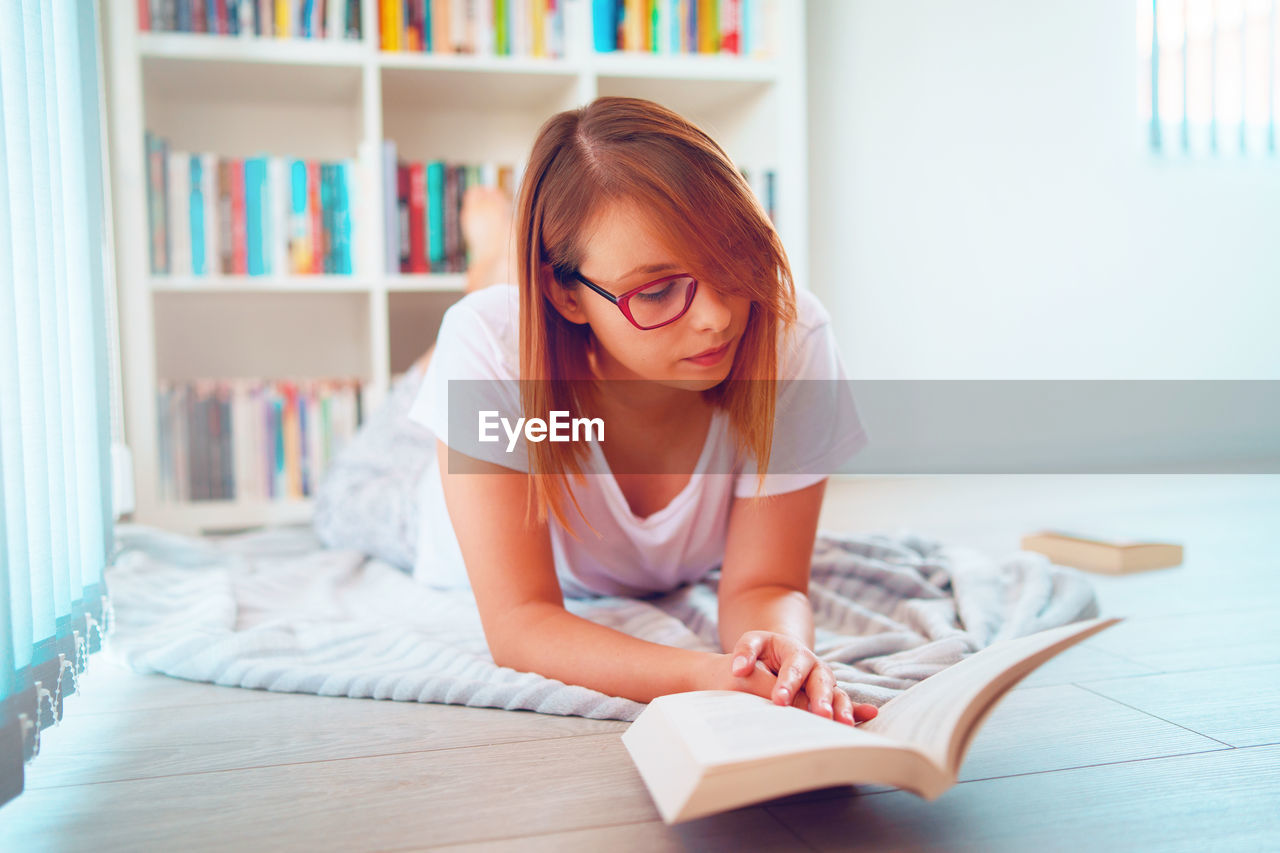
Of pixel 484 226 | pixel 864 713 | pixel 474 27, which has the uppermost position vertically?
pixel 474 27

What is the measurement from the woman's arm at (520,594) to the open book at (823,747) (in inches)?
9.8

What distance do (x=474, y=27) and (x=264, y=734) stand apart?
1.83 m

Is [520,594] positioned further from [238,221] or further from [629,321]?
[238,221]

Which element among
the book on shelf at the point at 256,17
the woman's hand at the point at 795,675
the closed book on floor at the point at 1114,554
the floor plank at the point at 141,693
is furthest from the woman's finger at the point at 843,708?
the book on shelf at the point at 256,17

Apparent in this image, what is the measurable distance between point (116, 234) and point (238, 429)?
49 cm

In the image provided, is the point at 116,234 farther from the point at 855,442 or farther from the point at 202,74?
the point at 855,442

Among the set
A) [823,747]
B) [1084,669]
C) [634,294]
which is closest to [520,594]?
[634,294]

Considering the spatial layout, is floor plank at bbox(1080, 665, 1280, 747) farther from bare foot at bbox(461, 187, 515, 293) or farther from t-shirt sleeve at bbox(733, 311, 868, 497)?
bare foot at bbox(461, 187, 515, 293)

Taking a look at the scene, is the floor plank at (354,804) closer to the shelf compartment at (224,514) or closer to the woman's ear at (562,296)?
the woman's ear at (562,296)

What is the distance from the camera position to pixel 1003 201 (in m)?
2.84

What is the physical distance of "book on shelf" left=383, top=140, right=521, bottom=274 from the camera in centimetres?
225

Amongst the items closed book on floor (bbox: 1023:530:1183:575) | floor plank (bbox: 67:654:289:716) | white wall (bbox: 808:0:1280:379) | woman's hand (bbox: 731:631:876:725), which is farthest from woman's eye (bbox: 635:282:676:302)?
white wall (bbox: 808:0:1280:379)

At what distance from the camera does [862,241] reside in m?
2.76

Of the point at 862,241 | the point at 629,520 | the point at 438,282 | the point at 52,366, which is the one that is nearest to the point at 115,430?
the point at 438,282
